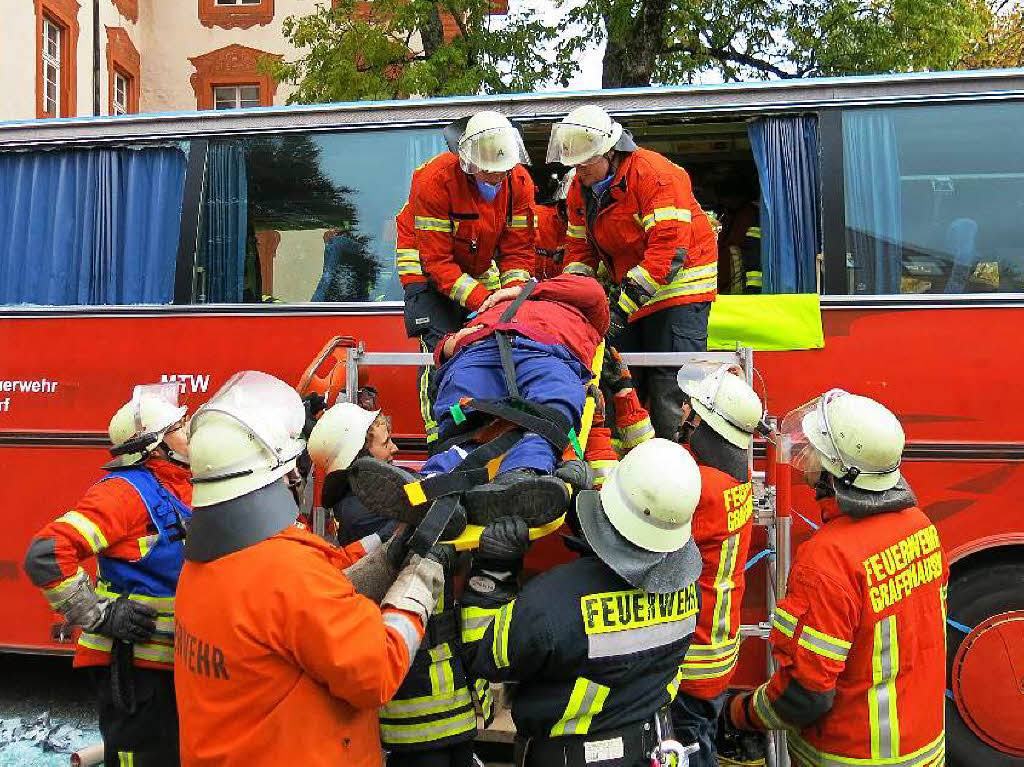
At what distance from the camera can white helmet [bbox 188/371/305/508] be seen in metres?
2.33

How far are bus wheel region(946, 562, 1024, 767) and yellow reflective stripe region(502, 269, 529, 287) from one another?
2652mm

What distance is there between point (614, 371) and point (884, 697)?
1.81 metres

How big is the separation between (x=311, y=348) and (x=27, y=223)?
2.03m

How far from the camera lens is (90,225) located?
541 centimetres

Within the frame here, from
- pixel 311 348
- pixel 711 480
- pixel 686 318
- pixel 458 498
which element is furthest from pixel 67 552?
pixel 686 318

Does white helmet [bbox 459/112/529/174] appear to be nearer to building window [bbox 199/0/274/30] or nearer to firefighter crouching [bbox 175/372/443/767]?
firefighter crouching [bbox 175/372/443/767]

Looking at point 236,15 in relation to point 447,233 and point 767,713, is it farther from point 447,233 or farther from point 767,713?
point 767,713

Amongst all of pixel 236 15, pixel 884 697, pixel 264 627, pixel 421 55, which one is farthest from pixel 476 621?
pixel 236 15

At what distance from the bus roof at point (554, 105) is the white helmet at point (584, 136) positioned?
52cm

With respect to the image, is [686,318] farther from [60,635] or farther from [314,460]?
[60,635]

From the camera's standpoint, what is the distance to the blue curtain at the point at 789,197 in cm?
477

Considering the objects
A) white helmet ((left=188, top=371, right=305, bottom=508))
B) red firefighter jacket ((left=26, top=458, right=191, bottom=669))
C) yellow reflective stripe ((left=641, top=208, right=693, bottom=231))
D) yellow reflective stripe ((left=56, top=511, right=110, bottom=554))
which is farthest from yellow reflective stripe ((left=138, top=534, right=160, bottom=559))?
yellow reflective stripe ((left=641, top=208, right=693, bottom=231))

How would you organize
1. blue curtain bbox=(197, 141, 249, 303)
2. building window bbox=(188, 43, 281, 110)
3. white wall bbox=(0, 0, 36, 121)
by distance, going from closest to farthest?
1. blue curtain bbox=(197, 141, 249, 303)
2. white wall bbox=(0, 0, 36, 121)
3. building window bbox=(188, 43, 281, 110)

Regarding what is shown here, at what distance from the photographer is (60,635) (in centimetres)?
357
